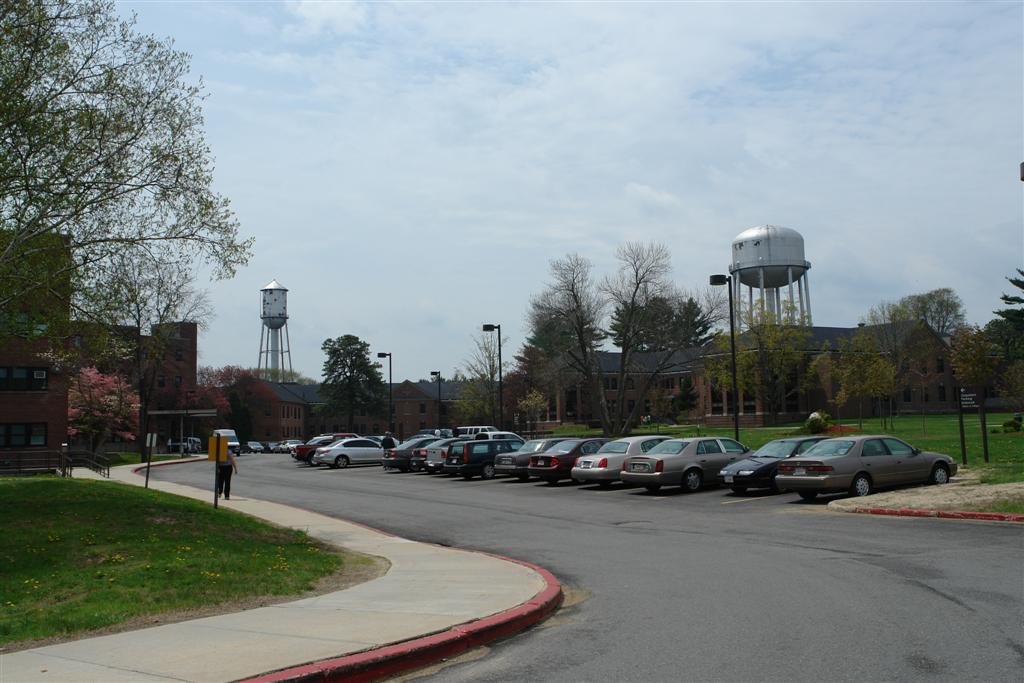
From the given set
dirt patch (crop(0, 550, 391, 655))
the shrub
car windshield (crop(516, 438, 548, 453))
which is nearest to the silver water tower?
the shrub

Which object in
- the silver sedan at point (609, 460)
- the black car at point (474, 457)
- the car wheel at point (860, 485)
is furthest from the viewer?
the black car at point (474, 457)

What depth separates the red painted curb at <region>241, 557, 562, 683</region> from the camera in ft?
22.4

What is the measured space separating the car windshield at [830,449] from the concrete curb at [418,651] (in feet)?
43.1

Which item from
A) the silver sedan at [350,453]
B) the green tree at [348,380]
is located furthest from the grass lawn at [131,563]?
the green tree at [348,380]

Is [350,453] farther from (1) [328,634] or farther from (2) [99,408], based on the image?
(1) [328,634]

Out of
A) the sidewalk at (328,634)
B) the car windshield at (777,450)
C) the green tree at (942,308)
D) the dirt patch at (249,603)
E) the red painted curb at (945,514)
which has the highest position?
the green tree at (942,308)

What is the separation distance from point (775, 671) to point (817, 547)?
7716 millimetres

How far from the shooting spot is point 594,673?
22.7ft

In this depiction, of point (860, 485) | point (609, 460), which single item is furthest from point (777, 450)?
point (609, 460)

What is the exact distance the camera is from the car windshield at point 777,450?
950 inches

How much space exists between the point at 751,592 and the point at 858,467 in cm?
1194

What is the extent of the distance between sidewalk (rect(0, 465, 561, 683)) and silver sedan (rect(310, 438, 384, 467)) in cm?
3513

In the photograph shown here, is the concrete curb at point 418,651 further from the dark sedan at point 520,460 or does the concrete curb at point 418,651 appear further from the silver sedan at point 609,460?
the dark sedan at point 520,460

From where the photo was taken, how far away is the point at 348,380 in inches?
3979
